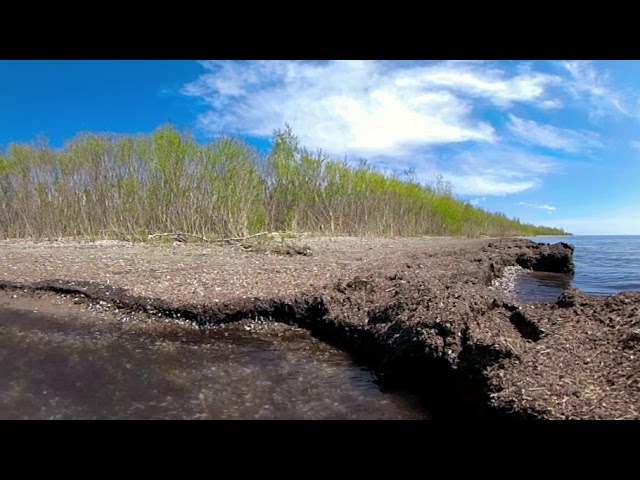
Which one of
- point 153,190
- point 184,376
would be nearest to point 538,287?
point 184,376

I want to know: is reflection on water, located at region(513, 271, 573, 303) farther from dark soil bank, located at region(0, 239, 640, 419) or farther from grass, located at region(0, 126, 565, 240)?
grass, located at region(0, 126, 565, 240)

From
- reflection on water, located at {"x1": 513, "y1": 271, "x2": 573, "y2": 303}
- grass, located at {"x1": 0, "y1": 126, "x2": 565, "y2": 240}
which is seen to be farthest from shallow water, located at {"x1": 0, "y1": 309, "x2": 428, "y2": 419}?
grass, located at {"x1": 0, "y1": 126, "x2": 565, "y2": 240}

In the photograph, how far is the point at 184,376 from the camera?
4375 mm

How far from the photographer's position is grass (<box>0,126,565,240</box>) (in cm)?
1688

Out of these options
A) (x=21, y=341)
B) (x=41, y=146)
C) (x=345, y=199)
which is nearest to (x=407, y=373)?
(x=21, y=341)

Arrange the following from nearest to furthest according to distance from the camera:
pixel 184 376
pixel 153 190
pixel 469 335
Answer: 1. pixel 469 335
2. pixel 184 376
3. pixel 153 190

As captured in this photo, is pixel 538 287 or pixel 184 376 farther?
pixel 538 287

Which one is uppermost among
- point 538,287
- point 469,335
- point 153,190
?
point 153,190

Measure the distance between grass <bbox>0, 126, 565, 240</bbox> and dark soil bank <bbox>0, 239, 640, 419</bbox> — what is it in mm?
9798

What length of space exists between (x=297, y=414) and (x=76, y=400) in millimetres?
2164

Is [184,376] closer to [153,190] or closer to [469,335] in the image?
A: [469,335]

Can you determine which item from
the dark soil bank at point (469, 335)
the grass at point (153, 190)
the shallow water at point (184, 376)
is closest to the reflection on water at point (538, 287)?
the dark soil bank at point (469, 335)

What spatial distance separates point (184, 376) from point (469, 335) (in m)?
3.04
